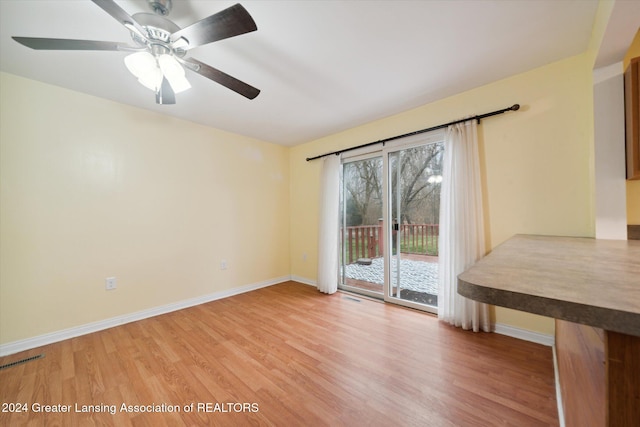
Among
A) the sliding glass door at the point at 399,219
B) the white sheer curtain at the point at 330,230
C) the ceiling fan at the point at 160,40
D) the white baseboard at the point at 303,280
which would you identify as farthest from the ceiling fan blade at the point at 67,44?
the white baseboard at the point at 303,280

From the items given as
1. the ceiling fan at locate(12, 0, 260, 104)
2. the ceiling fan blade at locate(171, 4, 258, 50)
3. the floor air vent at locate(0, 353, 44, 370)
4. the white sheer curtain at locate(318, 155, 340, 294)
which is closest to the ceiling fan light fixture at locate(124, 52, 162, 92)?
the ceiling fan at locate(12, 0, 260, 104)

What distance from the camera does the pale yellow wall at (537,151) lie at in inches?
69.7

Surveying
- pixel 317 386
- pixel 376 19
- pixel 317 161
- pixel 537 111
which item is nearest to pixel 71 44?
pixel 376 19

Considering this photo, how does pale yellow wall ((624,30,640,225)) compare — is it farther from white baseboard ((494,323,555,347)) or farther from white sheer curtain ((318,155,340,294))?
white sheer curtain ((318,155,340,294))

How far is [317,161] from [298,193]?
0.68 metres

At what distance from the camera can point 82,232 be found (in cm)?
225

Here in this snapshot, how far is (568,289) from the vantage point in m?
0.49

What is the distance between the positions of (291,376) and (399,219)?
2.06 metres

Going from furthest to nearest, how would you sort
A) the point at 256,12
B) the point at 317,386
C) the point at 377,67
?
the point at 377,67 → the point at 317,386 → the point at 256,12

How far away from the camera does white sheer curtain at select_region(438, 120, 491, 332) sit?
85.1 inches

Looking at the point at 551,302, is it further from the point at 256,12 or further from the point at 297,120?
the point at 297,120

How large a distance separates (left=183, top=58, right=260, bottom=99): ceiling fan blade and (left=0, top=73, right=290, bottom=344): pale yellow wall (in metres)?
1.67

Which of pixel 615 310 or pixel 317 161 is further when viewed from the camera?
pixel 317 161

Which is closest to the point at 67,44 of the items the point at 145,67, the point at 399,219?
the point at 145,67
